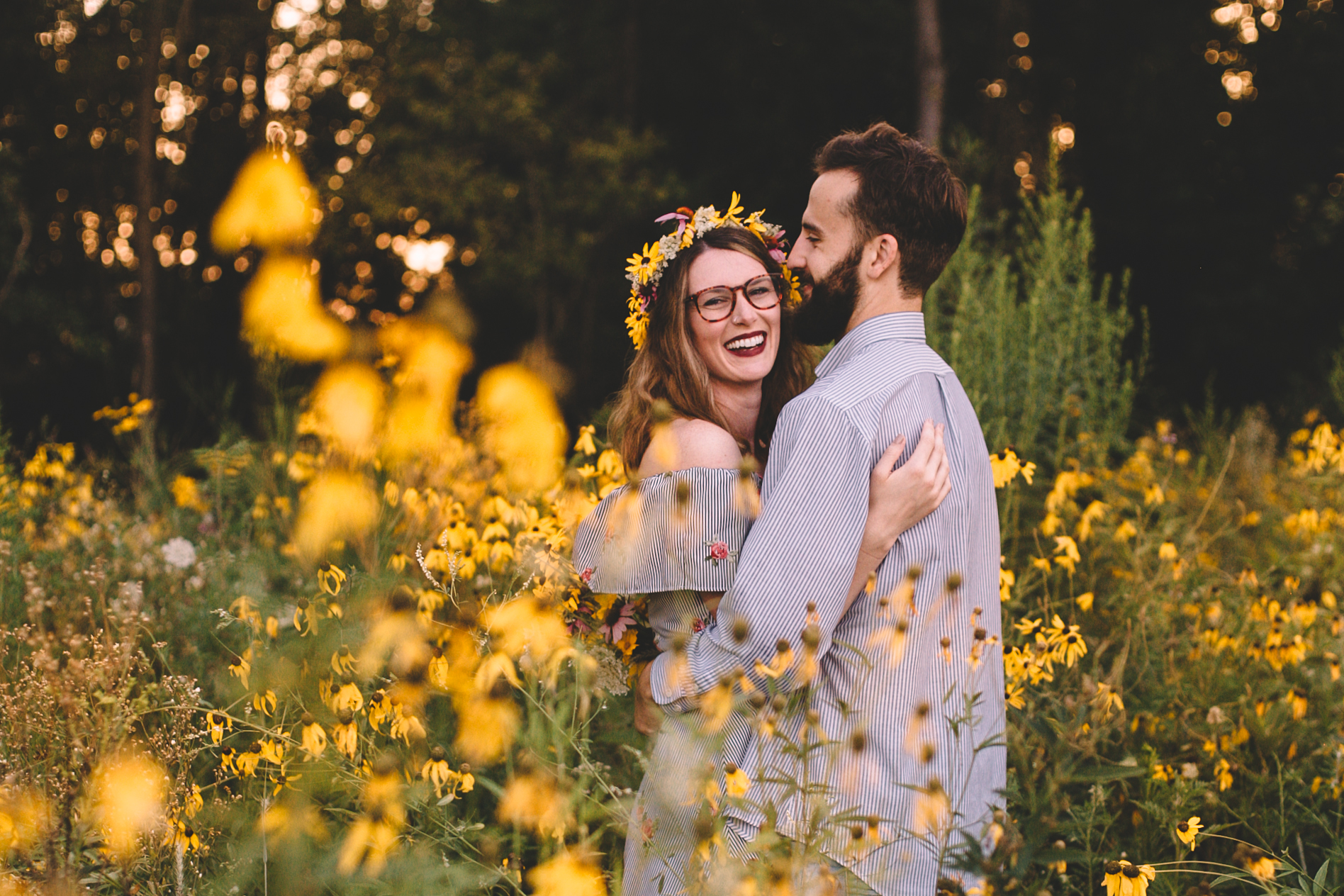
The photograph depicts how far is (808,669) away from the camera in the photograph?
147cm

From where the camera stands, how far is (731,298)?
218cm

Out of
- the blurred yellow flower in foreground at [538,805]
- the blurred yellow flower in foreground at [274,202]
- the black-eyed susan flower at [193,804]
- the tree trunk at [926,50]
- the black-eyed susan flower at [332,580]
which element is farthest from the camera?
the tree trunk at [926,50]

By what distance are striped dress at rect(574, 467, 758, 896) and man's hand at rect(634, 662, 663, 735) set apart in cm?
8

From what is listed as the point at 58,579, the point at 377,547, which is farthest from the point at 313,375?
the point at 377,547

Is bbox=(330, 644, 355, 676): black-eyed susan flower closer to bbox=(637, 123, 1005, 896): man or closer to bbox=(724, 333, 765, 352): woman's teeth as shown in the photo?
bbox=(637, 123, 1005, 896): man

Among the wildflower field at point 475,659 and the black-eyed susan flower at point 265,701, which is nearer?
the wildflower field at point 475,659

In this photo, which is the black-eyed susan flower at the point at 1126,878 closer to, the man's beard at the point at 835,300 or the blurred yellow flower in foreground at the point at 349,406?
the man's beard at the point at 835,300

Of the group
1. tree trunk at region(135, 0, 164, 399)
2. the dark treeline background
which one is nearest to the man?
the dark treeline background

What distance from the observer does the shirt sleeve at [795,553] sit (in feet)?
5.13

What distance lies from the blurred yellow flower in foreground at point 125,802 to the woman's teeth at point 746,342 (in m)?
1.49

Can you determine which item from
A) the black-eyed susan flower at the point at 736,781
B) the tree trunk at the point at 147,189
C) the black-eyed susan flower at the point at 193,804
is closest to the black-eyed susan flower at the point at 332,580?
the black-eyed susan flower at the point at 193,804

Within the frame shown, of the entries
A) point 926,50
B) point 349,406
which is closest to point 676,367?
point 349,406

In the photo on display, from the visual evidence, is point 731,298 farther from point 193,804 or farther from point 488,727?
point 193,804

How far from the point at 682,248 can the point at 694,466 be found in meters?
0.66
